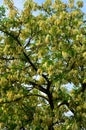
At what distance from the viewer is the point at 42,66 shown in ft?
71.9

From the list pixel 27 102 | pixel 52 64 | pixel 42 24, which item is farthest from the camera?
pixel 27 102

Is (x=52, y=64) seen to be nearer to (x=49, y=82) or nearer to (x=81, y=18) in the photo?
(x=49, y=82)

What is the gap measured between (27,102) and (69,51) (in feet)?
16.8

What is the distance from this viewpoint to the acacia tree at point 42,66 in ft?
74.1

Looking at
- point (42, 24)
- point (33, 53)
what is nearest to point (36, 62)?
point (33, 53)

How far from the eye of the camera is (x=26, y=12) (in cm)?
2345

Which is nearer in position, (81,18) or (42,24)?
(42,24)

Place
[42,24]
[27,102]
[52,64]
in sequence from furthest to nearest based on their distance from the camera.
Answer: [27,102] < [42,24] < [52,64]

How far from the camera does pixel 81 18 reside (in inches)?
1072

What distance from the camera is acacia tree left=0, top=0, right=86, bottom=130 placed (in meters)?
22.6

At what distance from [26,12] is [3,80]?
4211mm

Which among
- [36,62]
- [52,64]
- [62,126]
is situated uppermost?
[36,62]

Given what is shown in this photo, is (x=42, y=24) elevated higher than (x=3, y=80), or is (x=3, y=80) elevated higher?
(x=42, y=24)

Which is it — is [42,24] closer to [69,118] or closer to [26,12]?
[26,12]
